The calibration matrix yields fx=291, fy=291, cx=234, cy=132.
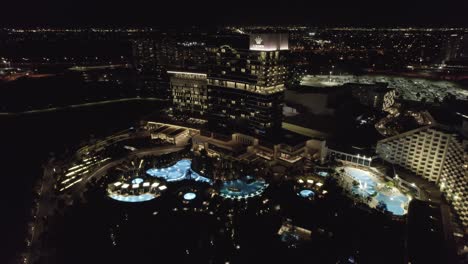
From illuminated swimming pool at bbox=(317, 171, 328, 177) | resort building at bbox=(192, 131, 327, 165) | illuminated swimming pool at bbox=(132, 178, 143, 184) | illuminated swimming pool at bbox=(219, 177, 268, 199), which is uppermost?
resort building at bbox=(192, 131, 327, 165)

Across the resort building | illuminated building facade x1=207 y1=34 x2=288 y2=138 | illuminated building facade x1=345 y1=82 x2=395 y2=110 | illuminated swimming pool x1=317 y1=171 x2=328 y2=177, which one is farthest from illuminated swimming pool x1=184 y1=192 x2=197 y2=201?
illuminated building facade x1=345 y1=82 x2=395 y2=110

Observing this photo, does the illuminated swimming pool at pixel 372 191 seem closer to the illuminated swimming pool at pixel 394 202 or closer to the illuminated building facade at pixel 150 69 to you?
the illuminated swimming pool at pixel 394 202

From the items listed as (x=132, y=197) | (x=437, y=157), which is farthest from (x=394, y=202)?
(x=132, y=197)

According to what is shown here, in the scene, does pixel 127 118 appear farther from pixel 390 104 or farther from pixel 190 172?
pixel 390 104

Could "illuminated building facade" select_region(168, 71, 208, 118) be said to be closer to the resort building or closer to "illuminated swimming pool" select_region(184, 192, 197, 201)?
the resort building

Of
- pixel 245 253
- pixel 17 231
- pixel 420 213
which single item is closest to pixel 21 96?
pixel 17 231

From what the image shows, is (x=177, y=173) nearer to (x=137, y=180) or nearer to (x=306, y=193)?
(x=137, y=180)
